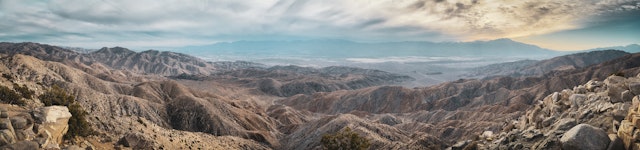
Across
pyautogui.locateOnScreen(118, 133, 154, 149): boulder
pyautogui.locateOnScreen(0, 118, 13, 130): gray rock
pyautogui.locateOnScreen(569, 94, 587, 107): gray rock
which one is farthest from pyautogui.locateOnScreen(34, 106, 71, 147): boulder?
pyautogui.locateOnScreen(569, 94, 587, 107): gray rock

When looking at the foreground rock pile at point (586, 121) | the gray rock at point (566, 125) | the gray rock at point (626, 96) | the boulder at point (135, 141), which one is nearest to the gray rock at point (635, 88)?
the foreground rock pile at point (586, 121)

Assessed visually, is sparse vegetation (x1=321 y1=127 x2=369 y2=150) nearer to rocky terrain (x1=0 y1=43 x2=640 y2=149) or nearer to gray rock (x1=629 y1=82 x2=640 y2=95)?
rocky terrain (x1=0 y1=43 x2=640 y2=149)

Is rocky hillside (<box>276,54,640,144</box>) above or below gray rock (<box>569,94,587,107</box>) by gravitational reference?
below

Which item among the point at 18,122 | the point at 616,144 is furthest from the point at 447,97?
the point at 18,122

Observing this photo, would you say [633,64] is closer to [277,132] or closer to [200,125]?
[277,132]

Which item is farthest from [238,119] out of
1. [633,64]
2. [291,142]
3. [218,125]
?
[633,64]

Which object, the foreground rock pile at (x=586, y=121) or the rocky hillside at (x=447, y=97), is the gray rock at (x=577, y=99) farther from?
the rocky hillside at (x=447, y=97)

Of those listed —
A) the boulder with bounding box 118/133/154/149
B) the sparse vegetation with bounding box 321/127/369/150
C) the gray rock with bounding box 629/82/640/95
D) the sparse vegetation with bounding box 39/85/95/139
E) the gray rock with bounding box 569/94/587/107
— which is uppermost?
the gray rock with bounding box 629/82/640/95
